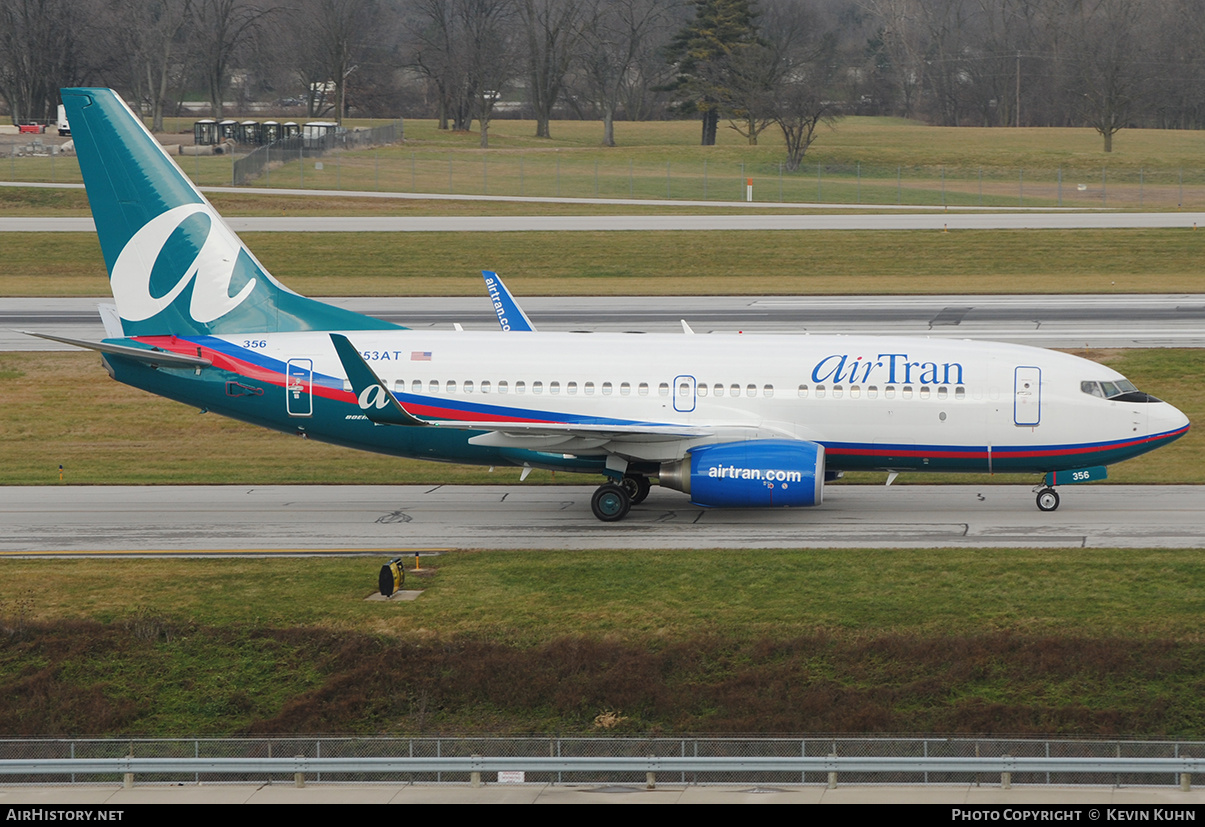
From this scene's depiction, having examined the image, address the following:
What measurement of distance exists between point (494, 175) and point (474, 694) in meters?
96.4

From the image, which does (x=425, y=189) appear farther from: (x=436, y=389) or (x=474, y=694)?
(x=474, y=694)

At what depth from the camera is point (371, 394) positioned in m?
29.4

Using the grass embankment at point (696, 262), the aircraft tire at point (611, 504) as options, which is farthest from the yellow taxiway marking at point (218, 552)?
the grass embankment at point (696, 262)

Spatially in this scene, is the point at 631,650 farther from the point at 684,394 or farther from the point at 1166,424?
the point at 1166,424

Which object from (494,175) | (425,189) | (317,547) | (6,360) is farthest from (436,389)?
(494,175)

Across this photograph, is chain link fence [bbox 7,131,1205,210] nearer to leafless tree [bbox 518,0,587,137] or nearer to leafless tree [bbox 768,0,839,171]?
leafless tree [bbox 768,0,839,171]

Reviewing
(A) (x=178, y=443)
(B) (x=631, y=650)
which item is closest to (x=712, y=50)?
(A) (x=178, y=443)

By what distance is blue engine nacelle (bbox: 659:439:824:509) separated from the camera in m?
28.8

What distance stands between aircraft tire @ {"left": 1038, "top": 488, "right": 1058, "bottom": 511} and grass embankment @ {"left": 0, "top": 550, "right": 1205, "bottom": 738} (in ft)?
15.4

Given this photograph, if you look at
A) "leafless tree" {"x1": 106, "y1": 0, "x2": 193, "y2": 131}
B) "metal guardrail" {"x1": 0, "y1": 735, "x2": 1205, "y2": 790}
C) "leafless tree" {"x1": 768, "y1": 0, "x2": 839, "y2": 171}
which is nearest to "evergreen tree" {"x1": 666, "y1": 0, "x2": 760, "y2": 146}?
"leafless tree" {"x1": 768, "y1": 0, "x2": 839, "y2": 171}

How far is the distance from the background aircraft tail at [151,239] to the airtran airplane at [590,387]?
3 centimetres

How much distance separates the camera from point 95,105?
31.5m

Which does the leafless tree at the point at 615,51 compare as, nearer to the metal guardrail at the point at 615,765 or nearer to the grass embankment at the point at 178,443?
the grass embankment at the point at 178,443

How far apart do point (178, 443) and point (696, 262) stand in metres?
36.0
